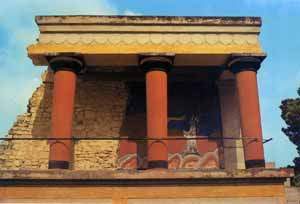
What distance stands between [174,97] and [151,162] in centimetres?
407

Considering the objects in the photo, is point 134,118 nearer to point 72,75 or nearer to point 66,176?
point 72,75

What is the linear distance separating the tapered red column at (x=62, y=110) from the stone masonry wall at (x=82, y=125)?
2.36 m

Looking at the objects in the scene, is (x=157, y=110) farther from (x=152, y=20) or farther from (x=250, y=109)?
(x=152, y=20)

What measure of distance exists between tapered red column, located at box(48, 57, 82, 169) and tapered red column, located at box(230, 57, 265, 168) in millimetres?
4313

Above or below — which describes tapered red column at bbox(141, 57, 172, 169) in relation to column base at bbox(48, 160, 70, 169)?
above

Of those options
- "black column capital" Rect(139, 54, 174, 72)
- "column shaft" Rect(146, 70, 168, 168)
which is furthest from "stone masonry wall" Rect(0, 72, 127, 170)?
"column shaft" Rect(146, 70, 168, 168)

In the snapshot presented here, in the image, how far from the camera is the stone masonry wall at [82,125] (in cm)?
1245

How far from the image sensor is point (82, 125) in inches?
503

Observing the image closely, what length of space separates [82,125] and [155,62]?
368 centimetres

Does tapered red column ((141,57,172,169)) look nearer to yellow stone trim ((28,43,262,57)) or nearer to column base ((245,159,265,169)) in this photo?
yellow stone trim ((28,43,262,57))

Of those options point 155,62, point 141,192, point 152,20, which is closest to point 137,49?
point 155,62

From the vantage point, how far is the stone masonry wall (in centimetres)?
1245

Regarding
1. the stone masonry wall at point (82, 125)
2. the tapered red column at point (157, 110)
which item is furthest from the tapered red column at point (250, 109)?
the stone masonry wall at point (82, 125)

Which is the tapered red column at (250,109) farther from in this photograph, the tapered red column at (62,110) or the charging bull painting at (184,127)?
the tapered red column at (62,110)
